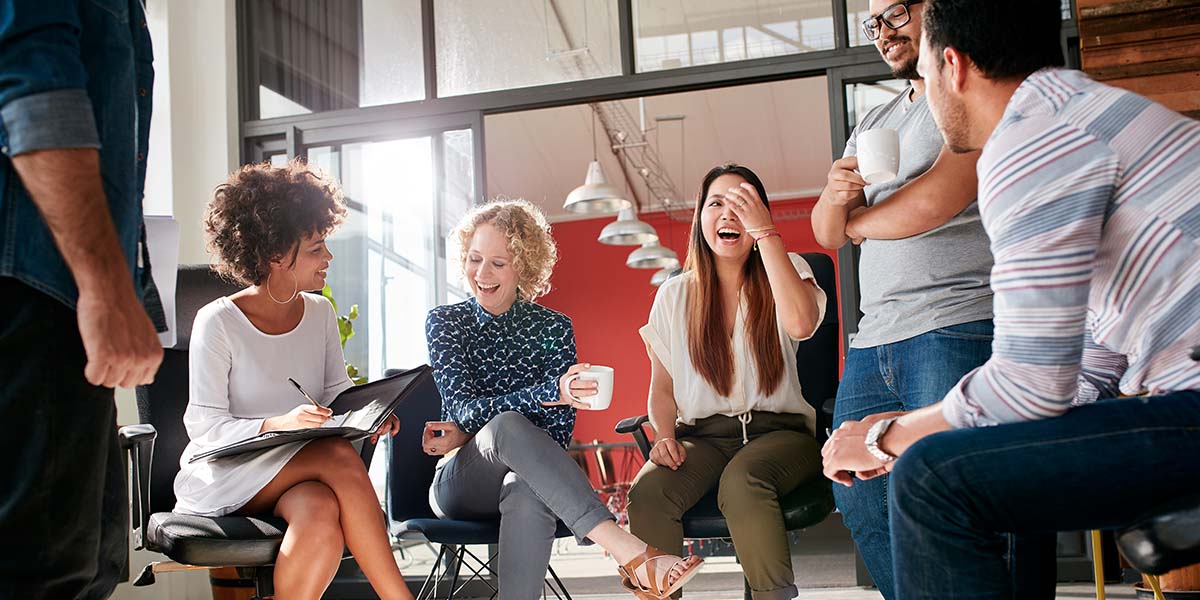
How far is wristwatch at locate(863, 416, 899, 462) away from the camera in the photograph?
4.48 ft

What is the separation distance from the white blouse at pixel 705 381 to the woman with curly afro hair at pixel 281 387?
74 cm

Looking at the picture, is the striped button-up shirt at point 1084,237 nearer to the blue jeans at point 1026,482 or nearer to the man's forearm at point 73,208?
the blue jeans at point 1026,482

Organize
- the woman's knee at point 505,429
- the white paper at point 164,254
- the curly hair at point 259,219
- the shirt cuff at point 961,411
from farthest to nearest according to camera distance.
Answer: the curly hair at point 259,219
the woman's knee at point 505,429
the white paper at point 164,254
the shirt cuff at point 961,411

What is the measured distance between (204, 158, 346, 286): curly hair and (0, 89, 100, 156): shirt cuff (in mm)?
1277

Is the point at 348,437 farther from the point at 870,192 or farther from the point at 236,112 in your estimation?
the point at 236,112

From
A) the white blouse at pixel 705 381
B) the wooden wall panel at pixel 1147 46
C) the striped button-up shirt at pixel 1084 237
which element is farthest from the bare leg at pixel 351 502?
the wooden wall panel at pixel 1147 46

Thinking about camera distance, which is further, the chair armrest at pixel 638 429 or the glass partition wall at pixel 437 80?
the glass partition wall at pixel 437 80

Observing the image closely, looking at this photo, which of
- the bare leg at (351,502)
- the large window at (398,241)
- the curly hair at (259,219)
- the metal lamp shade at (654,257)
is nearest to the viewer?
the bare leg at (351,502)

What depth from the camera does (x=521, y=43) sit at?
424cm

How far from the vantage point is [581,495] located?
225cm

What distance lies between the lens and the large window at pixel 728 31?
3904 millimetres

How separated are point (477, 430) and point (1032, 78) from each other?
172cm

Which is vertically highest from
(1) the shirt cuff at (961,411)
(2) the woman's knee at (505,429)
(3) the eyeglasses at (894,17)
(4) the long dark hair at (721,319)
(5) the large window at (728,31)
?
(5) the large window at (728,31)

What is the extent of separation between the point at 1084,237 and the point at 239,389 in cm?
188
